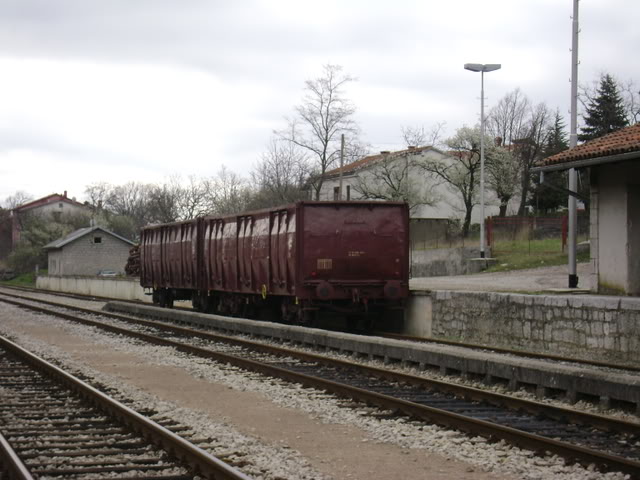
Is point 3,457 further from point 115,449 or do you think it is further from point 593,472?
point 593,472

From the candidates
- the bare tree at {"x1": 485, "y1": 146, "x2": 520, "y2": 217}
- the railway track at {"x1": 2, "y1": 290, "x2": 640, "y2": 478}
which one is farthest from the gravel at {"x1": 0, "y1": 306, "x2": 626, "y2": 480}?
the bare tree at {"x1": 485, "y1": 146, "x2": 520, "y2": 217}

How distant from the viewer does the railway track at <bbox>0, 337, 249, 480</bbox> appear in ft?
22.6

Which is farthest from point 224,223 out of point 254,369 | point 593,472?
point 593,472

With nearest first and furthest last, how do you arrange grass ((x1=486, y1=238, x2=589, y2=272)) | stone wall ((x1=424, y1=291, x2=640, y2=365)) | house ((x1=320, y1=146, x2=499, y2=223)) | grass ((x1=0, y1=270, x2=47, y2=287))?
stone wall ((x1=424, y1=291, x2=640, y2=365)) < grass ((x1=486, y1=238, x2=589, y2=272)) < house ((x1=320, y1=146, x2=499, y2=223)) < grass ((x1=0, y1=270, x2=47, y2=287))

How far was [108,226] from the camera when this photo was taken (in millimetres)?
103500

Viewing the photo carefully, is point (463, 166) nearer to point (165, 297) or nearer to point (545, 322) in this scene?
point (165, 297)

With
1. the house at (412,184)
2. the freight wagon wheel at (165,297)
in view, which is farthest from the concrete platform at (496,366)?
the house at (412,184)

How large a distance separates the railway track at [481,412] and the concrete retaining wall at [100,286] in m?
30.8

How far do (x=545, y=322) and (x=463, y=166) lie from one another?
48.1 meters

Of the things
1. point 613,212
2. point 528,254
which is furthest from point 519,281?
point 613,212

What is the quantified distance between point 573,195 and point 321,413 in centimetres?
1216

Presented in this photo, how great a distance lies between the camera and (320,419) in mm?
9445

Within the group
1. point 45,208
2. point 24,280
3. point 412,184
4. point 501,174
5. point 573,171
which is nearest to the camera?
point 573,171

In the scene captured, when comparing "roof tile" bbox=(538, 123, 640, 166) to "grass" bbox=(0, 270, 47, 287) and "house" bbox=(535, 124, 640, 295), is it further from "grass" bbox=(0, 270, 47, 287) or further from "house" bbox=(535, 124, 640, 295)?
"grass" bbox=(0, 270, 47, 287)
